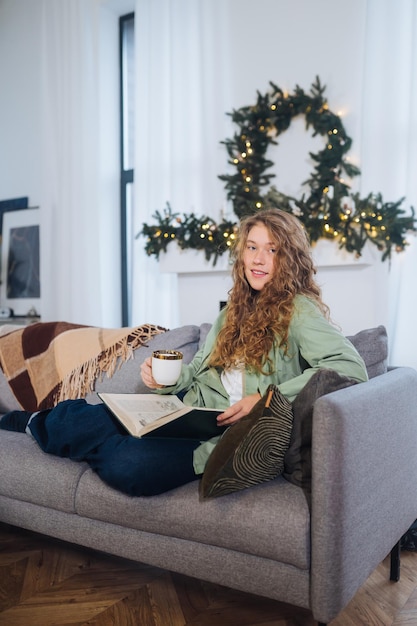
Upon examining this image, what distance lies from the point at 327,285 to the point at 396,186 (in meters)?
0.61

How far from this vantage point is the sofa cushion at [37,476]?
5.35 feet

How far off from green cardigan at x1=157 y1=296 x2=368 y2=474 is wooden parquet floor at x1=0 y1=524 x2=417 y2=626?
0.37 m

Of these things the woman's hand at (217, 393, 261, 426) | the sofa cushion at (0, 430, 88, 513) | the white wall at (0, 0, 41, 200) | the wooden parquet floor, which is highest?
the white wall at (0, 0, 41, 200)

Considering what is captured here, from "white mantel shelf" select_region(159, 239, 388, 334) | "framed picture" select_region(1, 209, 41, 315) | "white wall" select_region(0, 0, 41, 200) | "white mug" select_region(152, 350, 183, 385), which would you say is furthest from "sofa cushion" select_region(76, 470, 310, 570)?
"white wall" select_region(0, 0, 41, 200)

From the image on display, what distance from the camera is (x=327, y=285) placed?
3.18 metres

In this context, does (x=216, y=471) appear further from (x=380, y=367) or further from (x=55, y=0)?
(x=55, y=0)

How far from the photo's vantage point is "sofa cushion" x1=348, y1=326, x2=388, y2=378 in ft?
5.74

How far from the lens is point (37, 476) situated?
1.69 meters

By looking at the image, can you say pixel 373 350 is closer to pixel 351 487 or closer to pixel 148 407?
pixel 351 487

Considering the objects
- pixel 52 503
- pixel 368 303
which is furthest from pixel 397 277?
pixel 52 503

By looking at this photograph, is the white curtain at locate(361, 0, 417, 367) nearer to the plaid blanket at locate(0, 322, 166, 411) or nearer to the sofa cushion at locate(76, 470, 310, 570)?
the plaid blanket at locate(0, 322, 166, 411)

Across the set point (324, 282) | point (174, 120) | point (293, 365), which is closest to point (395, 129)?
point (324, 282)

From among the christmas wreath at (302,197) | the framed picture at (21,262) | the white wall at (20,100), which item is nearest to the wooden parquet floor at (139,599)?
the christmas wreath at (302,197)

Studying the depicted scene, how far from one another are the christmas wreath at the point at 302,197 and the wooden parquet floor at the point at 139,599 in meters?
1.64
